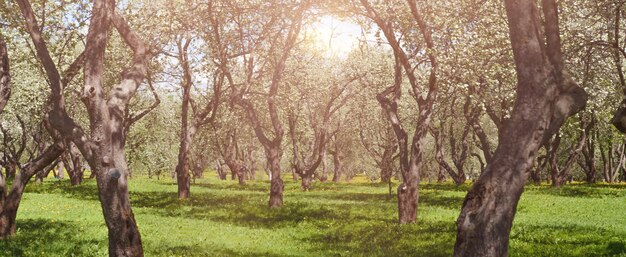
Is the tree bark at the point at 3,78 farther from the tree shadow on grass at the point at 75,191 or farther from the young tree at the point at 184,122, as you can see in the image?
the tree shadow on grass at the point at 75,191

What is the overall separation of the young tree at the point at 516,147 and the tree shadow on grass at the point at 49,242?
11995mm

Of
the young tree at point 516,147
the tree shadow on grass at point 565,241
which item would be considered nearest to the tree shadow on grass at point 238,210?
the tree shadow on grass at point 565,241

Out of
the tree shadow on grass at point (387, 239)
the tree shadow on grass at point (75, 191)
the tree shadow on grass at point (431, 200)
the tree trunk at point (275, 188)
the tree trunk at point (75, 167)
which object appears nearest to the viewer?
the tree shadow on grass at point (387, 239)

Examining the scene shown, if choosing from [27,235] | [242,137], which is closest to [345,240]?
[27,235]

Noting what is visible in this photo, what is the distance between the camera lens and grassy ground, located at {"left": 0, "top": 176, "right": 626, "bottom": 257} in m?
18.4

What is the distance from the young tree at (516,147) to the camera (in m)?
9.98

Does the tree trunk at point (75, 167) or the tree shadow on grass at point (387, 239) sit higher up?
the tree trunk at point (75, 167)

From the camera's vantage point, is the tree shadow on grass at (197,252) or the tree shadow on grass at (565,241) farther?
the tree shadow on grass at (197,252)

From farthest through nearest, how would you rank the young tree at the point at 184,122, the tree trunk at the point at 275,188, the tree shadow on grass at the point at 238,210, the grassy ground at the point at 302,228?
the young tree at the point at 184,122, the tree trunk at the point at 275,188, the tree shadow on grass at the point at 238,210, the grassy ground at the point at 302,228

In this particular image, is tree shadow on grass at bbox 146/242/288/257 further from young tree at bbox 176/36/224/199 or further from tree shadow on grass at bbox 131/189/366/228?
young tree at bbox 176/36/224/199

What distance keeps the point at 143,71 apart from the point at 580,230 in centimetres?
1691

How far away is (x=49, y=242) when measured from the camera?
19.5 m

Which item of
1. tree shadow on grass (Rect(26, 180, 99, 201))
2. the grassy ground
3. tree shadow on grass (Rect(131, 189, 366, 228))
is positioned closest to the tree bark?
the grassy ground

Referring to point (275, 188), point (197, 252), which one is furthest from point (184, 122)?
point (197, 252)
